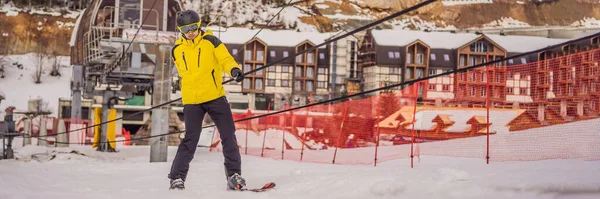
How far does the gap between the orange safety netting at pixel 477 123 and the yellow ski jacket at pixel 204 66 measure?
408cm

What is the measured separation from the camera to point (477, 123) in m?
14.4

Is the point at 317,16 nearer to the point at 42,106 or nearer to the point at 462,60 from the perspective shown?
the point at 462,60

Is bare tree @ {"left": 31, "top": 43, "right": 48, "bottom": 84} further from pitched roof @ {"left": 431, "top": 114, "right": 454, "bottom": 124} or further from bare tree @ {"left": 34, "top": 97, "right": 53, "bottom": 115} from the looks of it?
pitched roof @ {"left": 431, "top": 114, "right": 454, "bottom": 124}

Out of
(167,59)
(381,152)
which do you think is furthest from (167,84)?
(381,152)

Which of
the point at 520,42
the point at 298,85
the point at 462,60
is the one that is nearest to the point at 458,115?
the point at 298,85

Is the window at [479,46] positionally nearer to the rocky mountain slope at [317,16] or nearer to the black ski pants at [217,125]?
the rocky mountain slope at [317,16]

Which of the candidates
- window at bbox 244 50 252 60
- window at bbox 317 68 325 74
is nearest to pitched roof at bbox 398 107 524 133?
window at bbox 244 50 252 60

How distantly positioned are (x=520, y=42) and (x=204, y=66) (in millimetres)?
49148

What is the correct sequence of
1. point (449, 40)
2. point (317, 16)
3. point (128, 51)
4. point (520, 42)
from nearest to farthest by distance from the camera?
point (128, 51)
point (449, 40)
point (520, 42)
point (317, 16)

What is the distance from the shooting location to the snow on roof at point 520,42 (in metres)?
50.2

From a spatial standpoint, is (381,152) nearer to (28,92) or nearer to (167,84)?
(167,84)

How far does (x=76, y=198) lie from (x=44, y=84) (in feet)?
216

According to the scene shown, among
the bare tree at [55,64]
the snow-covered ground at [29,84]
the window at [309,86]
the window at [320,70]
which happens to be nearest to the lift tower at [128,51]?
the window at [309,86]

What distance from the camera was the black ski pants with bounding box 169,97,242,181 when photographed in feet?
16.9
